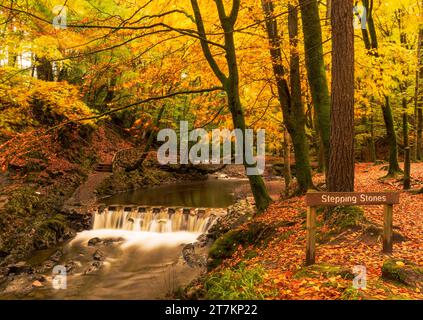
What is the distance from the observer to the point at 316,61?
973 cm

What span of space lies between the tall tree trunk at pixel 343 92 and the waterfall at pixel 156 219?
28.3ft

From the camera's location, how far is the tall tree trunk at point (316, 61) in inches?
379

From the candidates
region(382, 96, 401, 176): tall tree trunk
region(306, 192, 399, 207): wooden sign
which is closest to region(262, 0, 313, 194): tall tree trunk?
region(382, 96, 401, 176): tall tree trunk

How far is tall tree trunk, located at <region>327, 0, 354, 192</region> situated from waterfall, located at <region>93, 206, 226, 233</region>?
28.3 ft

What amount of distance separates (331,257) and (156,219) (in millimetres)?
10769

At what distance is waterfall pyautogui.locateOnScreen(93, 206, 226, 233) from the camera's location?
15.2 m

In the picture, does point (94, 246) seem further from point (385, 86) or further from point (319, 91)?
point (385, 86)

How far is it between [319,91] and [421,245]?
5.01 metres

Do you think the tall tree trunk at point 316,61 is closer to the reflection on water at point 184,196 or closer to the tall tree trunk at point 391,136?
the tall tree trunk at point 391,136

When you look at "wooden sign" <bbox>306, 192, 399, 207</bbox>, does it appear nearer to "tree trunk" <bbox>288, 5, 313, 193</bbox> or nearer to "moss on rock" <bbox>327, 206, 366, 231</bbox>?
"moss on rock" <bbox>327, 206, 366, 231</bbox>

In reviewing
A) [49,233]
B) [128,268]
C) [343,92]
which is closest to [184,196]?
[49,233]

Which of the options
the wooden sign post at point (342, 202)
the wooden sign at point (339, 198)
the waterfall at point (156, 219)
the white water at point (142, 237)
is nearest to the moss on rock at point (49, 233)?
the white water at point (142, 237)

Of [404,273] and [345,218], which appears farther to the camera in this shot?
[345,218]

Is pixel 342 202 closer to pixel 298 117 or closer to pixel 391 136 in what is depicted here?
pixel 298 117
